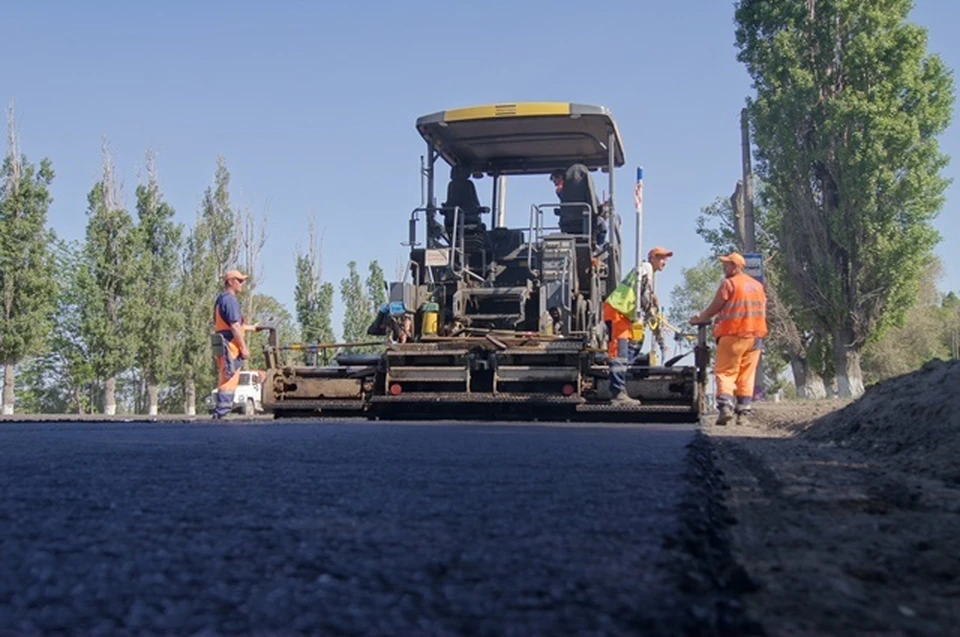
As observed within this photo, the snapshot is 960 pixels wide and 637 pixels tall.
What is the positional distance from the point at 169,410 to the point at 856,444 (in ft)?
143

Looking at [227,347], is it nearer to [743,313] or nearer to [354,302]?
[743,313]

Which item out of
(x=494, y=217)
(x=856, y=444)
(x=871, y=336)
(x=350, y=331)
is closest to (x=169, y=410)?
(x=350, y=331)

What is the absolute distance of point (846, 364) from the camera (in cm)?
2156

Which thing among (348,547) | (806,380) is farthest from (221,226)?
(348,547)

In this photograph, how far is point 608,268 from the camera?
30.2 feet

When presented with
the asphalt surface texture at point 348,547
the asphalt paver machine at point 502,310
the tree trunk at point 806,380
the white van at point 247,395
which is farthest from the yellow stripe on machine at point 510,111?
the tree trunk at point 806,380

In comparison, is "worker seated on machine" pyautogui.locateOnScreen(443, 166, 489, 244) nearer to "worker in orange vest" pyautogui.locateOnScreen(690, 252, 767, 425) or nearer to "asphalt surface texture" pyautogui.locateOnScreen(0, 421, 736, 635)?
"worker in orange vest" pyautogui.locateOnScreen(690, 252, 767, 425)

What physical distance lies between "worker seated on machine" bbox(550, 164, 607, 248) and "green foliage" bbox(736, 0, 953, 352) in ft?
44.7

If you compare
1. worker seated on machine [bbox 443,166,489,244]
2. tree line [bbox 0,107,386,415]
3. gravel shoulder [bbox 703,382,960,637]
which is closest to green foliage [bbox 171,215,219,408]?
tree line [bbox 0,107,386,415]

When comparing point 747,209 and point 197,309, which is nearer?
point 747,209

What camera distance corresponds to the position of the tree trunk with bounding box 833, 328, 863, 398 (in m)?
21.5

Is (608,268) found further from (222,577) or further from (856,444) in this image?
(222,577)

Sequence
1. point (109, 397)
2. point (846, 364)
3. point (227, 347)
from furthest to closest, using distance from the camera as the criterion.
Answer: point (109, 397)
point (846, 364)
point (227, 347)

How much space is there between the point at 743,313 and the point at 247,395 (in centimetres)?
1716
